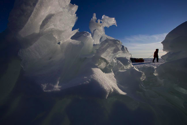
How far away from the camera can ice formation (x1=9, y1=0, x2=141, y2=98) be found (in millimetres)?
794

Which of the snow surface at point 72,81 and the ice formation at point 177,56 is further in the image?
the ice formation at point 177,56

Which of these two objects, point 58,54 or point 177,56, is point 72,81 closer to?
point 58,54

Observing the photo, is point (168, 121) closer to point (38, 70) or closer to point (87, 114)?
point (87, 114)

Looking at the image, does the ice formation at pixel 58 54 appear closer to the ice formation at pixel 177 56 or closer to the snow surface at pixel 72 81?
the snow surface at pixel 72 81

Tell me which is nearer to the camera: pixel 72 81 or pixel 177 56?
pixel 72 81

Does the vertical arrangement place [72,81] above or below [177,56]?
below

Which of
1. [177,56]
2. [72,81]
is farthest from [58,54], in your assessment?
[177,56]

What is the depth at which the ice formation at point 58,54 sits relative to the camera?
0.79 metres

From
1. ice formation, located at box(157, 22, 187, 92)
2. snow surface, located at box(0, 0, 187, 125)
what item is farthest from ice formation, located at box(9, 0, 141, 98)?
ice formation, located at box(157, 22, 187, 92)

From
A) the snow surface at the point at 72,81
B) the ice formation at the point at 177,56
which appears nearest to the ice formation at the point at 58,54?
the snow surface at the point at 72,81

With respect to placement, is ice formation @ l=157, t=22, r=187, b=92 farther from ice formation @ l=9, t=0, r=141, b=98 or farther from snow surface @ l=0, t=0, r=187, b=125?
ice formation @ l=9, t=0, r=141, b=98

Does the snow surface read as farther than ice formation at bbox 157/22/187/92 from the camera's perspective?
No

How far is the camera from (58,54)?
44.1 inches

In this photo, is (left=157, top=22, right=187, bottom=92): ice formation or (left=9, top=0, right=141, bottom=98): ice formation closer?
(left=9, top=0, right=141, bottom=98): ice formation
